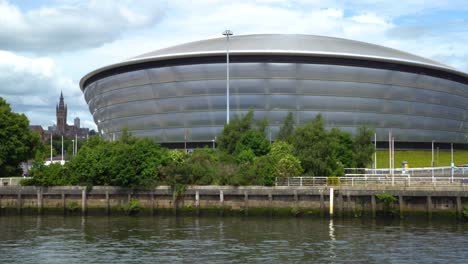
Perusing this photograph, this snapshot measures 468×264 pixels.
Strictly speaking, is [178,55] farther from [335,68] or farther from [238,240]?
[238,240]

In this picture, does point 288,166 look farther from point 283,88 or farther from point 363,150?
point 283,88

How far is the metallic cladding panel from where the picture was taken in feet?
316

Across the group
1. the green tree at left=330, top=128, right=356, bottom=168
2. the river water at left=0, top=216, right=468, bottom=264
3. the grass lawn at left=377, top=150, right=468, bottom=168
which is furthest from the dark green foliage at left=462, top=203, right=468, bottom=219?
the grass lawn at left=377, top=150, right=468, bottom=168

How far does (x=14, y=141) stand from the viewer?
6725 centimetres

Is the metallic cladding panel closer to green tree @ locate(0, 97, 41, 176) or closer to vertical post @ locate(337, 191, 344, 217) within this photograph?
green tree @ locate(0, 97, 41, 176)

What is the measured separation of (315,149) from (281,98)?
3613 centimetres

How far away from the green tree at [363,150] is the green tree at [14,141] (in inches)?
1214

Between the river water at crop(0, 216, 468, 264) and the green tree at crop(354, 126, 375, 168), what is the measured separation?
75.8 ft

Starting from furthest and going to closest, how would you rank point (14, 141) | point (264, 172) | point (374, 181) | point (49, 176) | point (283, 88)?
1. point (283, 88)
2. point (14, 141)
3. point (49, 176)
4. point (264, 172)
5. point (374, 181)

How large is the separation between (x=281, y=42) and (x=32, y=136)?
136 feet

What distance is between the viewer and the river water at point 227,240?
115 feet

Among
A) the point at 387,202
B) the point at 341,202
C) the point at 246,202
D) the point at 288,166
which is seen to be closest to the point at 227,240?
the point at 246,202

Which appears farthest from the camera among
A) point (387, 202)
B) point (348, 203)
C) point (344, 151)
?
point (344, 151)

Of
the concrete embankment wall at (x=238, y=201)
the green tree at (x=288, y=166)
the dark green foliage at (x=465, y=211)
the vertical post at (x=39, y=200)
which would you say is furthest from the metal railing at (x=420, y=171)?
the vertical post at (x=39, y=200)
